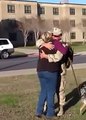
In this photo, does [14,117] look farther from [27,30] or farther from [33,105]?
Answer: [27,30]

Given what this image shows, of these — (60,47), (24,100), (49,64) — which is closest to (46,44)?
(60,47)

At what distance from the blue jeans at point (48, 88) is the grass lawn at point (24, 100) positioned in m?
0.25

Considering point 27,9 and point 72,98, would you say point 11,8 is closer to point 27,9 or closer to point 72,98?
point 27,9

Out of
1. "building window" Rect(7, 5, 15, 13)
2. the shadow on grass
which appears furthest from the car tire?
"building window" Rect(7, 5, 15, 13)

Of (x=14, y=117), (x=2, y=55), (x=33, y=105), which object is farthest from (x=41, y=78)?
(x=2, y=55)

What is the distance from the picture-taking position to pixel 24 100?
11.3 meters

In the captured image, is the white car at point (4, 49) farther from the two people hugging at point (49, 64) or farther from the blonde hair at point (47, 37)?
the blonde hair at point (47, 37)

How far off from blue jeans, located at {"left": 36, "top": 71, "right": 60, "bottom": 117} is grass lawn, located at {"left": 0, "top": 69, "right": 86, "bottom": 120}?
249mm

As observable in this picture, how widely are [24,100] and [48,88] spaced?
2668 mm

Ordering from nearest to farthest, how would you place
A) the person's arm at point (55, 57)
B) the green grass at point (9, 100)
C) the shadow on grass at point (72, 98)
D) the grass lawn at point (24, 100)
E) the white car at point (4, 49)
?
the person's arm at point (55, 57) < the grass lawn at point (24, 100) < the shadow on grass at point (72, 98) < the green grass at point (9, 100) < the white car at point (4, 49)

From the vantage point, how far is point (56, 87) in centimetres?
913

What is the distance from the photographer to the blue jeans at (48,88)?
28.2 feet

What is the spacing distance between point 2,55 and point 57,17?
57965 millimetres

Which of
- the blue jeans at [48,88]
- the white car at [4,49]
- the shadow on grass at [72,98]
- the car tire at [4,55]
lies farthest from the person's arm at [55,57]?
the car tire at [4,55]
